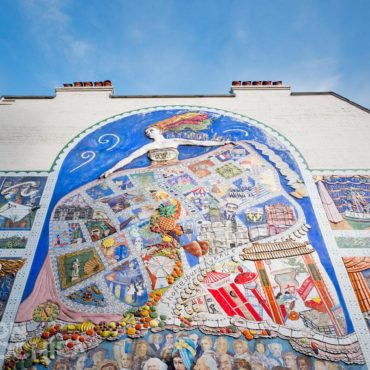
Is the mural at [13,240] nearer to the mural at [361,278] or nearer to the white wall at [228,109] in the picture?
the white wall at [228,109]

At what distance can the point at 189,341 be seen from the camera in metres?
6.69

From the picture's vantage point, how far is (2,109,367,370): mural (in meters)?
6.61

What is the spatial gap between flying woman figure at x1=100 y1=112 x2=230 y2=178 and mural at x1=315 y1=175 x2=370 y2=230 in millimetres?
3089

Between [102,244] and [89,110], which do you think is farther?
[89,110]

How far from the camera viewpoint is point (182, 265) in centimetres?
788

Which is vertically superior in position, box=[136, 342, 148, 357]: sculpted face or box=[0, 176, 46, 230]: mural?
box=[0, 176, 46, 230]: mural

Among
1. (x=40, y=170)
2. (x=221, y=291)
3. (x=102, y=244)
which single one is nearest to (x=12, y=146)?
(x=40, y=170)

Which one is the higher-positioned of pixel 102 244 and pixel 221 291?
pixel 102 244

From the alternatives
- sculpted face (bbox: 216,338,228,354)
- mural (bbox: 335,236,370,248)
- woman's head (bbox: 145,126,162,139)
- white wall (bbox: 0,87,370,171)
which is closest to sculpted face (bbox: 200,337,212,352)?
sculpted face (bbox: 216,338,228,354)

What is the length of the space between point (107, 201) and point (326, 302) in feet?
17.7

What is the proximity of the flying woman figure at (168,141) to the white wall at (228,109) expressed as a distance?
87cm

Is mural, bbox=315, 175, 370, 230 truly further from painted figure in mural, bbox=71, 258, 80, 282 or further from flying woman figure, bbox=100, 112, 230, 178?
painted figure in mural, bbox=71, 258, 80, 282

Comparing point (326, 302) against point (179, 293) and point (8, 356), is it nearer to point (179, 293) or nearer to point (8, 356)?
point (179, 293)

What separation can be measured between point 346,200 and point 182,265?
14.6 feet
